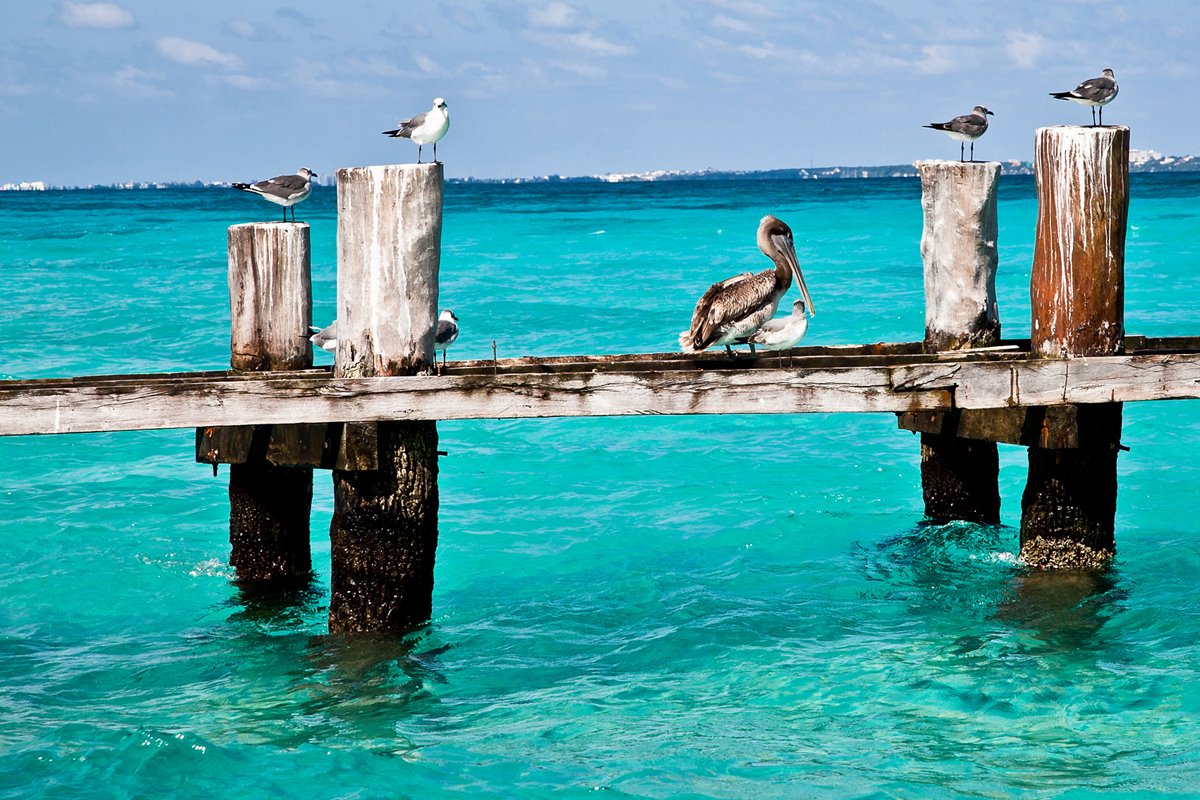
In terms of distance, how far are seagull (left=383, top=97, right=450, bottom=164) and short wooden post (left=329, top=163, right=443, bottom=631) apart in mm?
3179

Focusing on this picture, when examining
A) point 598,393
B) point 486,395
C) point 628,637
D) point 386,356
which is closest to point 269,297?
point 386,356

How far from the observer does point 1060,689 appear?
7203 millimetres

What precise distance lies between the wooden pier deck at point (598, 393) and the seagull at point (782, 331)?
0.74 m

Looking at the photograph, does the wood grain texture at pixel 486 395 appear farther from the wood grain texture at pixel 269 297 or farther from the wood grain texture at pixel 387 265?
the wood grain texture at pixel 269 297

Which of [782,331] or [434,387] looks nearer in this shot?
[434,387]

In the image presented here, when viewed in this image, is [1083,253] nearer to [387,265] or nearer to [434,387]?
[434,387]

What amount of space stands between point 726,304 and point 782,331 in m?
0.55

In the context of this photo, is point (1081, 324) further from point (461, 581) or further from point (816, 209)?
point (816, 209)

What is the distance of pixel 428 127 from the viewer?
10445mm

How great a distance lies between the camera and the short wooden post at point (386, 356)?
7133 mm

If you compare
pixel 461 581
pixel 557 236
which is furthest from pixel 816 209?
pixel 461 581

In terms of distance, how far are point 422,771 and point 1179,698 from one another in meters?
4.08

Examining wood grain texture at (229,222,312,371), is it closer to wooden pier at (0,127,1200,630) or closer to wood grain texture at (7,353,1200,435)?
wooden pier at (0,127,1200,630)

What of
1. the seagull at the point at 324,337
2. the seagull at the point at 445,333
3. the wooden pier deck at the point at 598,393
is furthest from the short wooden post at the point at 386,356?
the seagull at the point at 445,333
